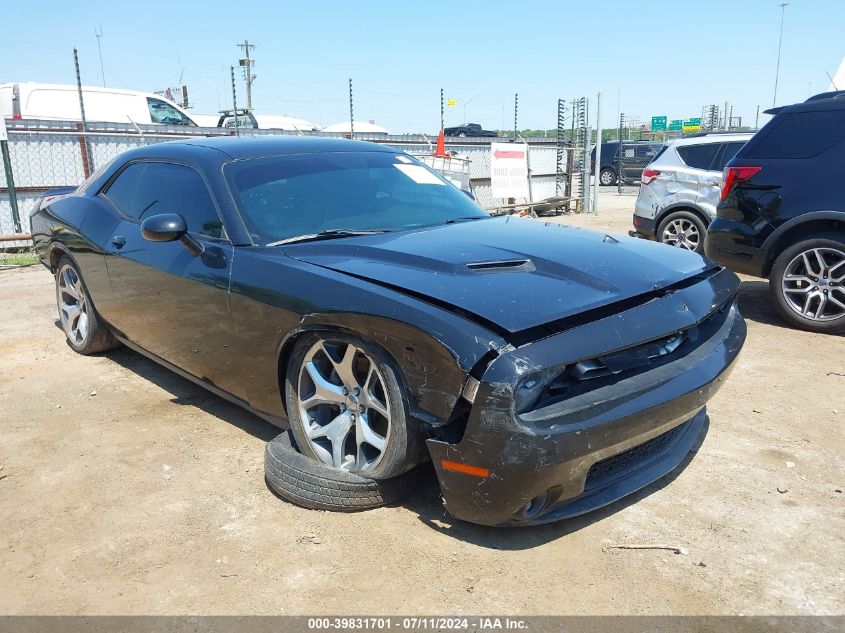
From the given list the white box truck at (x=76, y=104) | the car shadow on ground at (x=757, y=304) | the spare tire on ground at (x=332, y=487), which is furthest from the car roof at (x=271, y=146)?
the white box truck at (x=76, y=104)

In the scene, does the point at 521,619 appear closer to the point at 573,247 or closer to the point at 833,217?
the point at 573,247

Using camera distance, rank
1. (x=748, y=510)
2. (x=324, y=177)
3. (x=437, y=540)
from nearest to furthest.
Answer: (x=437, y=540) < (x=748, y=510) < (x=324, y=177)

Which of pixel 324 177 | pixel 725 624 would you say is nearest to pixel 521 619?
pixel 725 624

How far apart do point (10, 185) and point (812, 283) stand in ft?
32.7

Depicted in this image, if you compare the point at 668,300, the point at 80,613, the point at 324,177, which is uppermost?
the point at 324,177

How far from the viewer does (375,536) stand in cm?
272

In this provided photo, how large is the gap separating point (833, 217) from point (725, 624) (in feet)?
13.8

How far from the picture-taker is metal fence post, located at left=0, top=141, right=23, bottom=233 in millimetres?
9461

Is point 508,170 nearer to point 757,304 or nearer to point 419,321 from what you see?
point 757,304

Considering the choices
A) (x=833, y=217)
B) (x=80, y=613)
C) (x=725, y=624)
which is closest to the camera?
(x=725, y=624)

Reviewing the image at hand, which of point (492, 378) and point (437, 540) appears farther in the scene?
point (437, 540)

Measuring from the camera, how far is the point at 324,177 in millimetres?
3768

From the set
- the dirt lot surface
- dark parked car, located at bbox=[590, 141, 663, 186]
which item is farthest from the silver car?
dark parked car, located at bbox=[590, 141, 663, 186]

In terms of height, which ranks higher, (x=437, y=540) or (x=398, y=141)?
(x=398, y=141)
